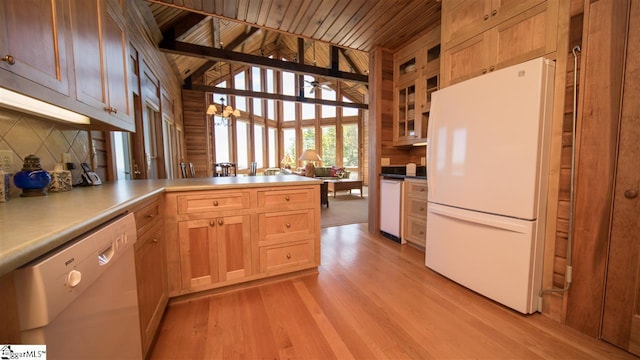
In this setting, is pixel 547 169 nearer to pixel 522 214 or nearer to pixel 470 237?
pixel 522 214

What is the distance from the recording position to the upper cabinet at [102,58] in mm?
1227

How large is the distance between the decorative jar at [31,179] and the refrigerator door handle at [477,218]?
2.67 m

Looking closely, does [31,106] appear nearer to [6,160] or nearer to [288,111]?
[6,160]

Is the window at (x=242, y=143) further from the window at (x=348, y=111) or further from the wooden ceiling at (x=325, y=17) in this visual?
the wooden ceiling at (x=325, y=17)

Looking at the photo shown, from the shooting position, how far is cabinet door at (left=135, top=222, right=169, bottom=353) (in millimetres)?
1212

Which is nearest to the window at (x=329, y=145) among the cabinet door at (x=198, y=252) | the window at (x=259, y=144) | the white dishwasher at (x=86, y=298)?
the window at (x=259, y=144)

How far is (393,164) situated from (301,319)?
250 centimetres

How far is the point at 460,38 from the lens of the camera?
2.18m

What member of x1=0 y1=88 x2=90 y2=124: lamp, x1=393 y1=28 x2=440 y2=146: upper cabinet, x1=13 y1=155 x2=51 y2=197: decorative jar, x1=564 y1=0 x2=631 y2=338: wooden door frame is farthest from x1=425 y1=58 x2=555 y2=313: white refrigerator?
x1=13 y1=155 x2=51 y2=197: decorative jar

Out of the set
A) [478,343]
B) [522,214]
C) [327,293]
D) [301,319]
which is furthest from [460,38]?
[301,319]

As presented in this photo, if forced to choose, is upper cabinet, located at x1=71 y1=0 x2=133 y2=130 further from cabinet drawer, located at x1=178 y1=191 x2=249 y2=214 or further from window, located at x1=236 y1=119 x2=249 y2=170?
window, located at x1=236 y1=119 x2=249 y2=170

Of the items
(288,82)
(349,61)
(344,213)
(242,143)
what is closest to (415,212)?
(344,213)

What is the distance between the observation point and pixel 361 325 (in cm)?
159

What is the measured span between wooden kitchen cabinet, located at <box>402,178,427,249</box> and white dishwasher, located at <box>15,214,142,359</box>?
2.60m
